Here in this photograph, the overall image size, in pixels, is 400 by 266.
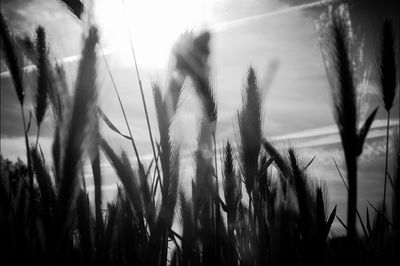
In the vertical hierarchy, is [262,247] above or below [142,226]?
below

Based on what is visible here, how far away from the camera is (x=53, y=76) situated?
66.8 inches

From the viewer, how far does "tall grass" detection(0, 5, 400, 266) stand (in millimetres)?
863

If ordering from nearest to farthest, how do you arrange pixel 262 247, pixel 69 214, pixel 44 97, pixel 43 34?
1. pixel 69 214
2. pixel 262 247
3. pixel 44 97
4. pixel 43 34

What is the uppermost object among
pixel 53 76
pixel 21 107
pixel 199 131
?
pixel 53 76

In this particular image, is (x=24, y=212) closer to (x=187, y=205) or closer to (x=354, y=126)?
(x=187, y=205)

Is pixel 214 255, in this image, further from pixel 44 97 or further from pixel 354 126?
pixel 44 97

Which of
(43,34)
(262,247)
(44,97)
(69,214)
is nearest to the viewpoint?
(69,214)

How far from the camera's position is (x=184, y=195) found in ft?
6.68

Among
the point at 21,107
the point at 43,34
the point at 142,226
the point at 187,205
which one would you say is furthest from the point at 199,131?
the point at 43,34

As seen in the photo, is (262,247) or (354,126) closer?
(354,126)

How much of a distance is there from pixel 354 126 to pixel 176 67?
0.91 metres

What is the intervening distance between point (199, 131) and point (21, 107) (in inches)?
40.2

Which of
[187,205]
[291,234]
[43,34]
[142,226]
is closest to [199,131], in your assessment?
[187,205]

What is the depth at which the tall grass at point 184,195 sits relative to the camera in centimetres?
86
